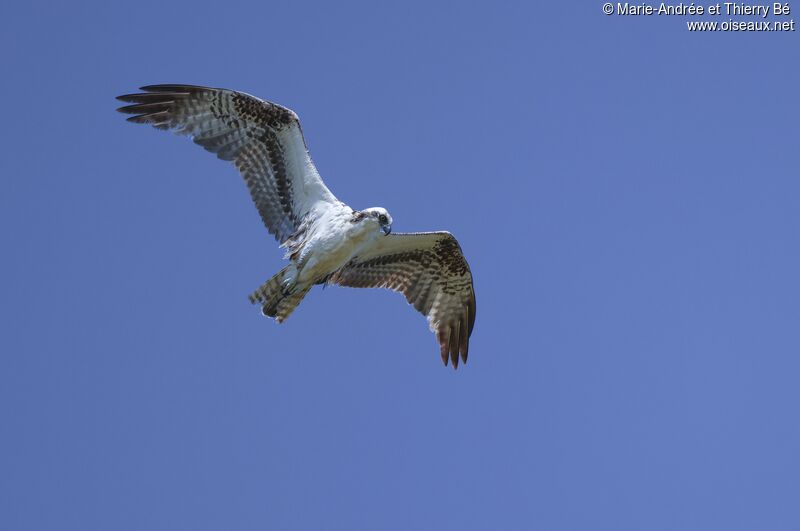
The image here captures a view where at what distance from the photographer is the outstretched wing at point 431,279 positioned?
20.6m

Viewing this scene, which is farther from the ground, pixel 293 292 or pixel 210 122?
pixel 210 122

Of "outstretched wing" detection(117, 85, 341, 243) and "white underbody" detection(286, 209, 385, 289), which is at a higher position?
"outstretched wing" detection(117, 85, 341, 243)

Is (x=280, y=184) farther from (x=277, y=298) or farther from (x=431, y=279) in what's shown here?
(x=431, y=279)

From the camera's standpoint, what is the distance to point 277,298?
19594 mm

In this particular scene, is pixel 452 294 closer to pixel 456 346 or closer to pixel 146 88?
pixel 456 346

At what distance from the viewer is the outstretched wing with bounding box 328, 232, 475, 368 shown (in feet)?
67.5

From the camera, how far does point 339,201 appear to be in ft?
64.8

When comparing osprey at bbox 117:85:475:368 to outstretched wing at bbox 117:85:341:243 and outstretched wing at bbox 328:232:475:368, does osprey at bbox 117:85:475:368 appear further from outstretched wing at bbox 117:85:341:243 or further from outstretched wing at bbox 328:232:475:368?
outstretched wing at bbox 328:232:475:368

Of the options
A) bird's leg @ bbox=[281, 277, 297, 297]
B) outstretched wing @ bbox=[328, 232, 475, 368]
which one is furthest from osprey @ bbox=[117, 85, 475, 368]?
outstretched wing @ bbox=[328, 232, 475, 368]

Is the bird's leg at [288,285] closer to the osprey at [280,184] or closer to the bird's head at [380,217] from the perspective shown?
the osprey at [280,184]

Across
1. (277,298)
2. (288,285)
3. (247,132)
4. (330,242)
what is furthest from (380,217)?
(247,132)

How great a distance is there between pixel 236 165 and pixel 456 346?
4633 millimetres

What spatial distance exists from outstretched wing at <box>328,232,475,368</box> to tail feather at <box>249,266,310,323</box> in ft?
3.31

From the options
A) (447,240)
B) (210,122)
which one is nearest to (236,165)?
(210,122)
